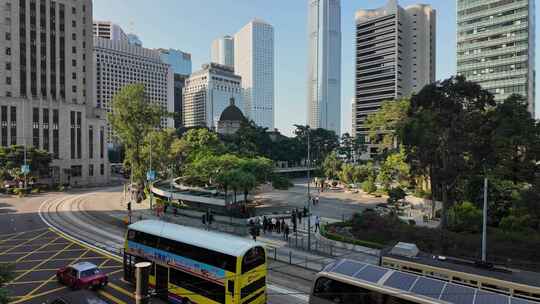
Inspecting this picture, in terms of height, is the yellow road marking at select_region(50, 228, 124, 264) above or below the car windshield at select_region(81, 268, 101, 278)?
below

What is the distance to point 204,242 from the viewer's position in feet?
48.6

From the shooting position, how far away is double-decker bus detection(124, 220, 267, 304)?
533 inches

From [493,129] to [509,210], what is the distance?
738cm

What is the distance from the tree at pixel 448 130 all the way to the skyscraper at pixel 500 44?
296ft

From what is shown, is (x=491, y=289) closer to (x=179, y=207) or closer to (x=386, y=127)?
(x=179, y=207)

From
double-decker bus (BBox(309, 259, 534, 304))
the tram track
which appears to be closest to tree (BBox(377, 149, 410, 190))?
the tram track

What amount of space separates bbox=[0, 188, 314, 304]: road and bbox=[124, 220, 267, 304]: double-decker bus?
96.4 inches

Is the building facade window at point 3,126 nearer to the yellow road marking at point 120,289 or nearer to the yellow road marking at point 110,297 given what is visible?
the yellow road marking at point 120,289

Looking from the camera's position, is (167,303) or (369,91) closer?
(167,303)

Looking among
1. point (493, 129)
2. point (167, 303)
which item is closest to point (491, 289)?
point (167, 303)

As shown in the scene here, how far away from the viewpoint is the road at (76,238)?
17458mm

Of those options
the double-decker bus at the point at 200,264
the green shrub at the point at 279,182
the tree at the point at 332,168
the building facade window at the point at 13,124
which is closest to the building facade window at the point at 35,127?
the building facade window at the point at 13,124

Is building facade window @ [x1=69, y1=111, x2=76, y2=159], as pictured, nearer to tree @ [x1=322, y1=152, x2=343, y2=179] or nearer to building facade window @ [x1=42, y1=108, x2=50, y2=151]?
building facade window @ [x1=42, y1=108, x2=50, y2=151]

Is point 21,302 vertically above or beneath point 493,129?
beneath
